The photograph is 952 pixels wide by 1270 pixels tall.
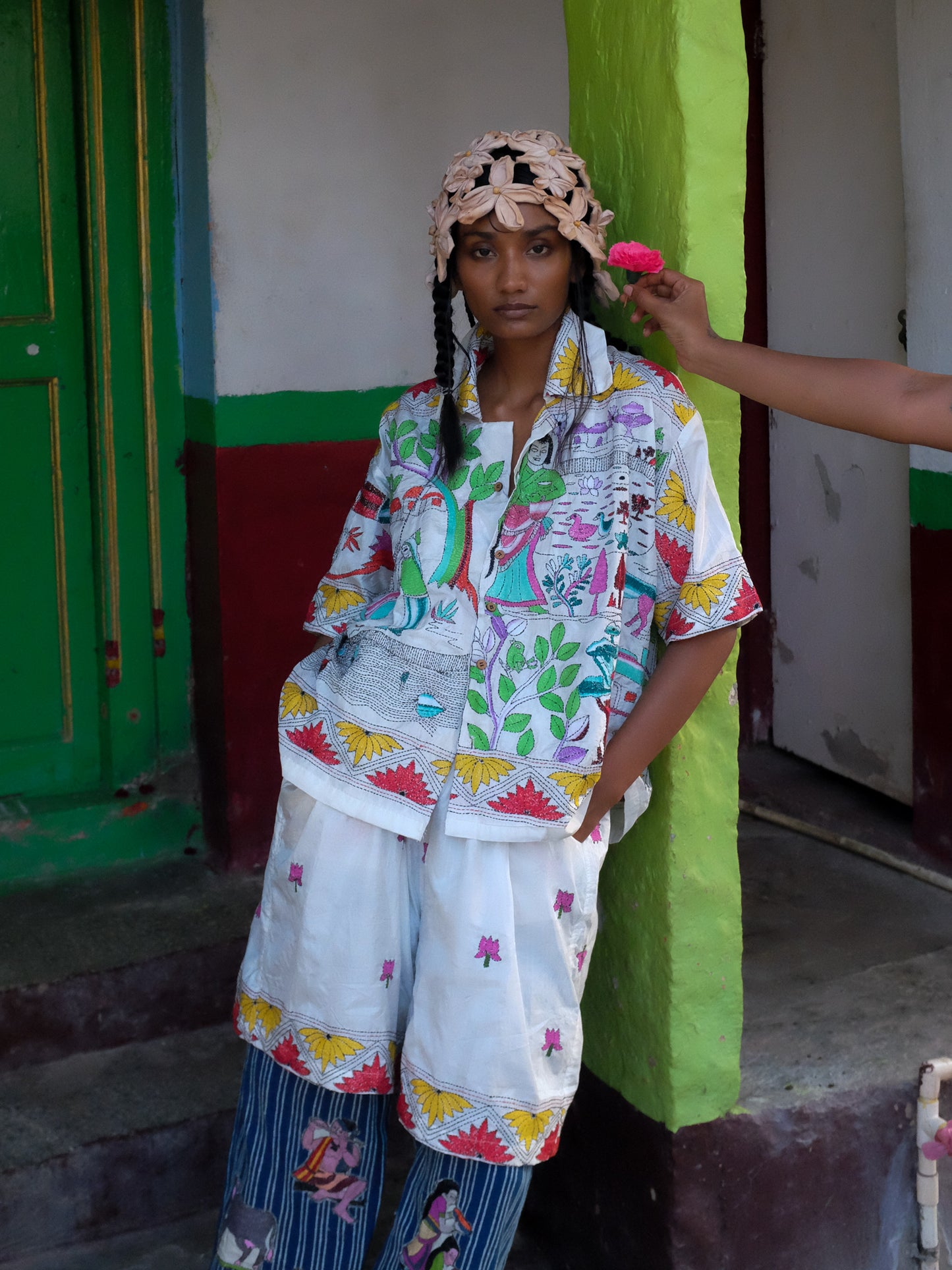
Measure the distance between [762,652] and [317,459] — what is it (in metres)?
1.74

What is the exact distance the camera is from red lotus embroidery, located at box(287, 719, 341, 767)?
2189mm

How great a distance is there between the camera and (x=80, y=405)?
11.8 ft

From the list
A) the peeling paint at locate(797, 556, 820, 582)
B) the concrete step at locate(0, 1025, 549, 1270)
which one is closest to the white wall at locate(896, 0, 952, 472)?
the peeling paint at locate(797, 556, 820, 582)

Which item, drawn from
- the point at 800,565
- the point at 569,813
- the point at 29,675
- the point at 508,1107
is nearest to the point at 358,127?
the point at 29,675

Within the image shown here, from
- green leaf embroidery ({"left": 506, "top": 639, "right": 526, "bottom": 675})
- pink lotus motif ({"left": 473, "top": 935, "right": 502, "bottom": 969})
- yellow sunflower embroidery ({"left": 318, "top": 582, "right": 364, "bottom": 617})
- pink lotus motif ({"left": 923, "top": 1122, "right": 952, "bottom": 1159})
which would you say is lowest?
pink lotus motif ({"left": 923, "top": 1122, "right": 952, "bottom": 1159})

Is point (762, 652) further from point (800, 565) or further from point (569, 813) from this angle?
point (569, 813)

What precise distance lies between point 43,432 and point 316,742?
171cm

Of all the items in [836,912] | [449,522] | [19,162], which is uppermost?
[19,162]

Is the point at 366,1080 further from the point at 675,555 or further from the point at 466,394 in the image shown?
the point at 466,394

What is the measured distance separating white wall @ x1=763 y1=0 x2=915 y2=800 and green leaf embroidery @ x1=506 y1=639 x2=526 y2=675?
2207 millimetres

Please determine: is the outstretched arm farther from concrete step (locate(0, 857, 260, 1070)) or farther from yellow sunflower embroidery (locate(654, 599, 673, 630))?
concrete step (locate(0, 857, 260, 1070))

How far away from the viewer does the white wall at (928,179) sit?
3.42 m

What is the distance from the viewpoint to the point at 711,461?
237 cm

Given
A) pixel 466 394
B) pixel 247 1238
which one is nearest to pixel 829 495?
pixel 466 394
